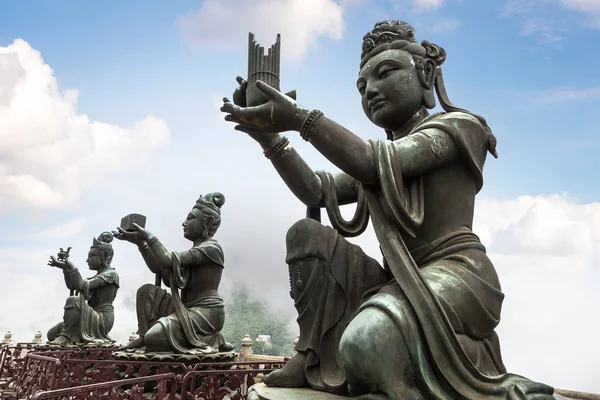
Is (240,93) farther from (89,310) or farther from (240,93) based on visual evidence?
(89,310)

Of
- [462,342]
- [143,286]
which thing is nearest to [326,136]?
[462,342]

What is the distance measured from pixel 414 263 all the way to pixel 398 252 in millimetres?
96

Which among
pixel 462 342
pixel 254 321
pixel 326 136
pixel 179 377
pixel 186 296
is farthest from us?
pixel 254 321

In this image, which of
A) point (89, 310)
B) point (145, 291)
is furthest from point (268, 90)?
point (89, 310)

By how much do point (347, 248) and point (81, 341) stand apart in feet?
30.5

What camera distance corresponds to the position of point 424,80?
2979mm

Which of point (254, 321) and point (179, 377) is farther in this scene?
point (254, 321)

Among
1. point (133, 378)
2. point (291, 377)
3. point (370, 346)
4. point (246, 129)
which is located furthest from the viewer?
point (133, 378)

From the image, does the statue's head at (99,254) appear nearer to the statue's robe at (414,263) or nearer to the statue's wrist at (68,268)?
the statue's wrist at (68,268)

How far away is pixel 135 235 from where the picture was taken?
657 centimetres

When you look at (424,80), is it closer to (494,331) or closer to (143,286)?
(494,331)

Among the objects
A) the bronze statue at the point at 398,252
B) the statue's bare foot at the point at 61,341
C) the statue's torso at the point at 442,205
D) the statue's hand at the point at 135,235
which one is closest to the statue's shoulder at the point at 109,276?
the statue's bare foot at the point at 61,341

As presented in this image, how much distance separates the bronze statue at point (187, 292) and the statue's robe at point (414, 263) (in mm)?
4352

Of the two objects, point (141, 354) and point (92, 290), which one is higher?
point (92, 290)
